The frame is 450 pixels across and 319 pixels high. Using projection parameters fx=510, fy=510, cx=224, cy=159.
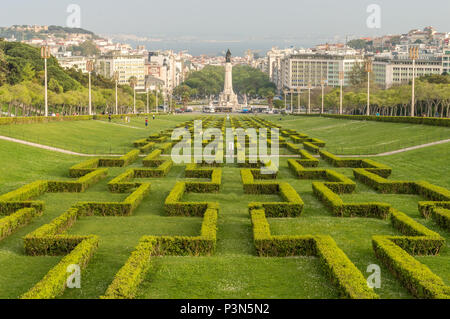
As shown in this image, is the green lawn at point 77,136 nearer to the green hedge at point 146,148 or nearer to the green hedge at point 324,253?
the green hedge at point 146,148

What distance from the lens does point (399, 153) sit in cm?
3216

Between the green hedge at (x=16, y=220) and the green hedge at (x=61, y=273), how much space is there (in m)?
3.21

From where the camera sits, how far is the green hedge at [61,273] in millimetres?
9336

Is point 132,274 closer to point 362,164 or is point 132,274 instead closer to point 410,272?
point 410,272

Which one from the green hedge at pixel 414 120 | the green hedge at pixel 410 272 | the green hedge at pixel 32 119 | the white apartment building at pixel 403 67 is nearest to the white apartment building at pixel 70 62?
the white apartment building at pixel 403 67

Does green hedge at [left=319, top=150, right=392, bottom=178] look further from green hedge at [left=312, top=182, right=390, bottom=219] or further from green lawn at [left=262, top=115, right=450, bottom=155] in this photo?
green hedge at [left=312, top=182, right=390, bottom=219]

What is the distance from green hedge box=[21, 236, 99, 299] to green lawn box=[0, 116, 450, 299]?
266 millimetres

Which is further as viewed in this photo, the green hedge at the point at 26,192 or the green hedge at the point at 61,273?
the green hedge at the point at 26,192

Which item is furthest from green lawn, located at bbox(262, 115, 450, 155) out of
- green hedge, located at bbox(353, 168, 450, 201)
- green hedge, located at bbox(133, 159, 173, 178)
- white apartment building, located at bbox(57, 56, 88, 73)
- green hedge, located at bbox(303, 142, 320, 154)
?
white apartment building, located at bbox(57, 56, 88, 73)

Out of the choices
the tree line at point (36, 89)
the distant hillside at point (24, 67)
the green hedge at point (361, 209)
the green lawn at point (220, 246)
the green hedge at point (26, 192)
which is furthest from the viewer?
the distant hillside at point (24, 67)

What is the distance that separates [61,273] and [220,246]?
4.58 meters

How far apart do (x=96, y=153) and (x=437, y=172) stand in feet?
69.4

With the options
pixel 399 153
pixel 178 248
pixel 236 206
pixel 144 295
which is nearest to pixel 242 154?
pixel 399 153

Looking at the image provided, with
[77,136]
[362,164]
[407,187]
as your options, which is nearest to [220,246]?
[407,187]
